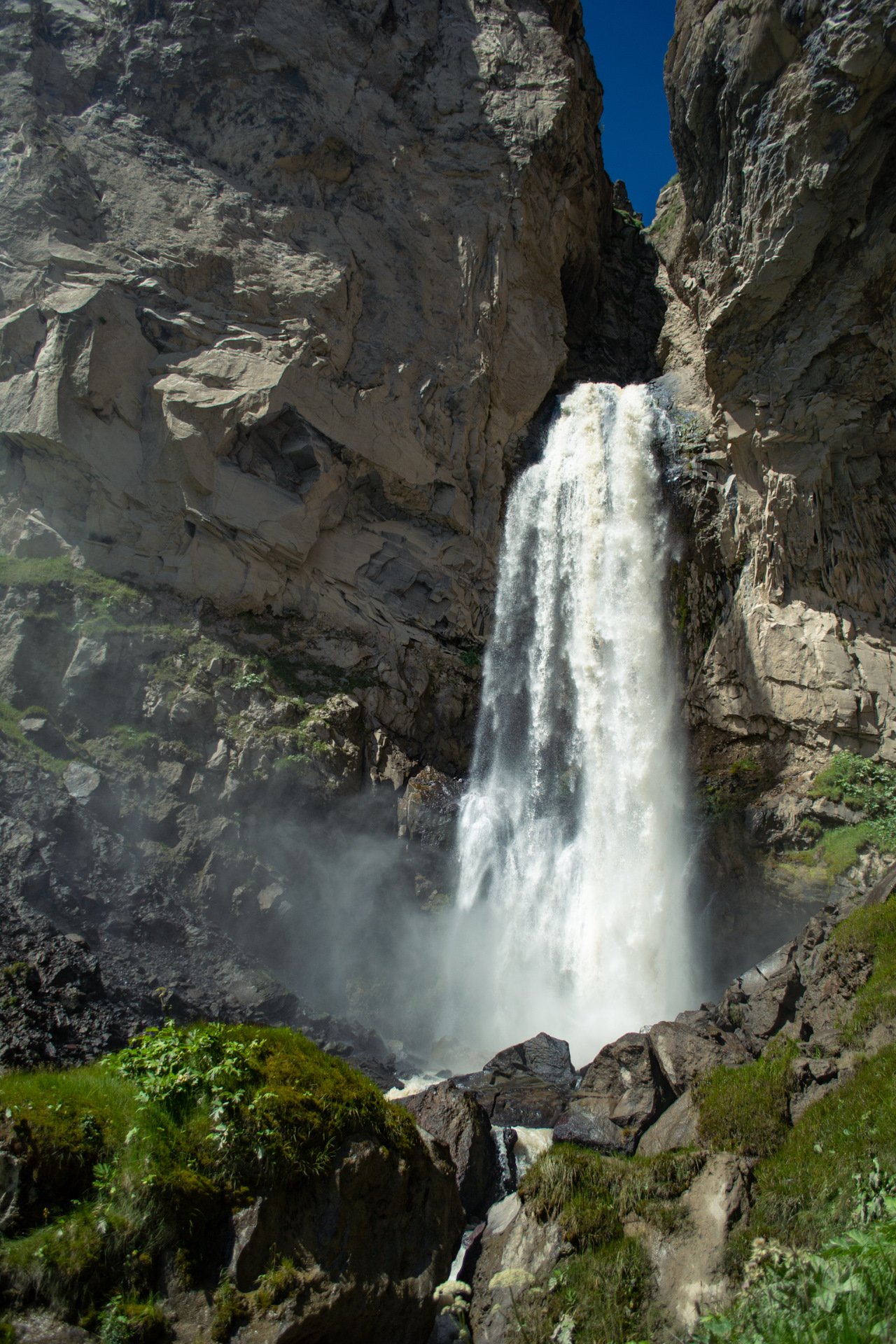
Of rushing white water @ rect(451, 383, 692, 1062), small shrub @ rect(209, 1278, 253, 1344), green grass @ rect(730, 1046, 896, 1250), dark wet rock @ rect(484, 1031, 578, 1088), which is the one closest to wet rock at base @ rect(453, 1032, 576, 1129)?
dark wet rock @ rect(484, 1031, 578, 1088)

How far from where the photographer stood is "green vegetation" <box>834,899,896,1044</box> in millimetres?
7871

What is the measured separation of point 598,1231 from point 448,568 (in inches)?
627

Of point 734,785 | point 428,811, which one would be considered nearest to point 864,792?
point 734,785

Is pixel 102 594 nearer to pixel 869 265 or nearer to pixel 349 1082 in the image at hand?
pixel 349 1082

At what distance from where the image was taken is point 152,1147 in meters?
4.53

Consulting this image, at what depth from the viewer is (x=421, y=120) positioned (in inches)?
904

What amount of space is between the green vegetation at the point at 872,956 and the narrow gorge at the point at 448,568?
0.06 m

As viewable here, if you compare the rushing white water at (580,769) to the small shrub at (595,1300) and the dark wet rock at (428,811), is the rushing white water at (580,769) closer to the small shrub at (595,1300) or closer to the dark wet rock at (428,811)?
the dark wet rock at (428,811)

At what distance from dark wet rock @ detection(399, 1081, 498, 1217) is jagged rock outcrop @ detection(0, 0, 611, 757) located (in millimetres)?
10672

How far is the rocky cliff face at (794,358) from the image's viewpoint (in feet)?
50.3

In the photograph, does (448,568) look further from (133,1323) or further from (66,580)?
(133,1323)

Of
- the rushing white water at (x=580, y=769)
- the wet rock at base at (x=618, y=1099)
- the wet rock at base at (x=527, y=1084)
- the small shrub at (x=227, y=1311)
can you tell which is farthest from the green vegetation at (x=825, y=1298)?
the rushing white water at (x=580, y=769)

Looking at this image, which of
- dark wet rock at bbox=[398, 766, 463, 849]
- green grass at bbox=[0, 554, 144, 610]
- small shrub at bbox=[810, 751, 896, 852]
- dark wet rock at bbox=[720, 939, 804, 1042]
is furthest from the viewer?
dark wet rock at bbox=[398, 766, 463, 849]

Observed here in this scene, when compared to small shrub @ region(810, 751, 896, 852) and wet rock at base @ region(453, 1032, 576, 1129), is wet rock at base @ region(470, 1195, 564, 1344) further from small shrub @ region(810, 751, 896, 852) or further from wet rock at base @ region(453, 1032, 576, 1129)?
small shrub @ region(810, 751, 896, 852)
